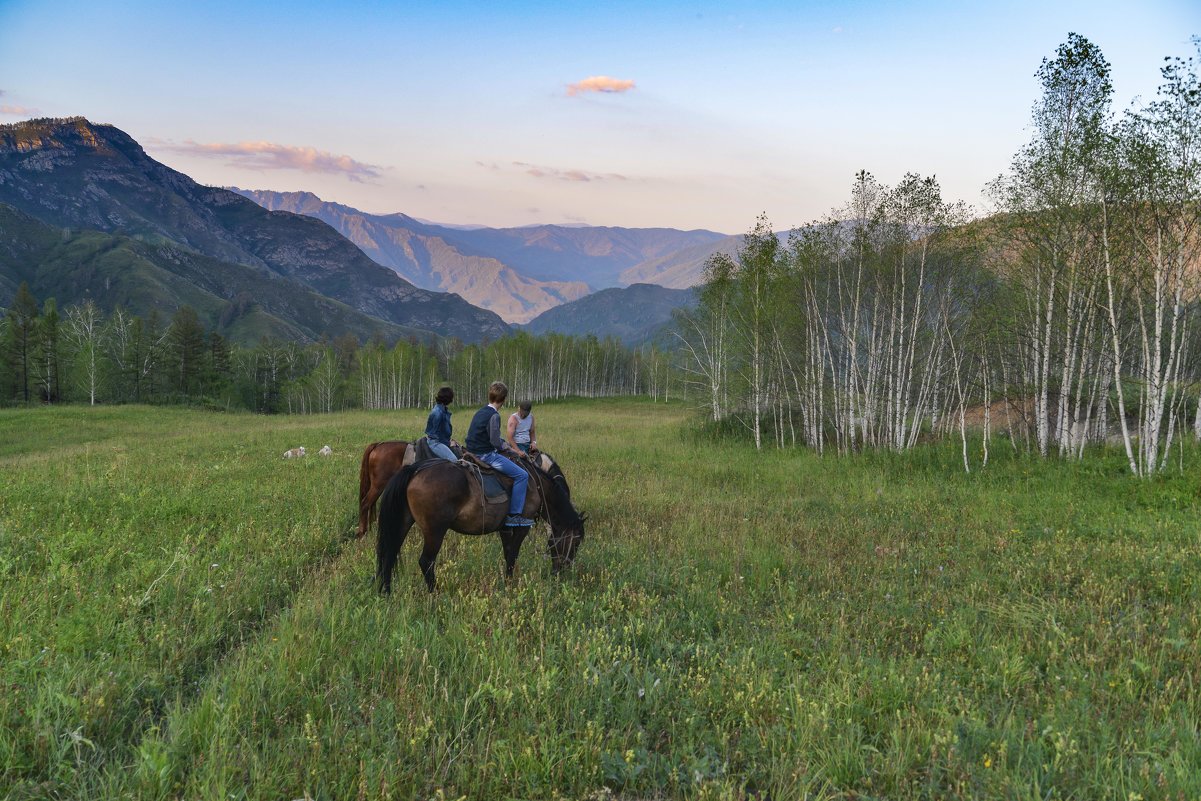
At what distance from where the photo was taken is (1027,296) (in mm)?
17016

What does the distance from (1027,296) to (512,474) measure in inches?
736

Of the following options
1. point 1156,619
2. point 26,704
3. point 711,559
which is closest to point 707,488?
point 711,559

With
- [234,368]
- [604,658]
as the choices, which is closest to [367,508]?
[604,658]

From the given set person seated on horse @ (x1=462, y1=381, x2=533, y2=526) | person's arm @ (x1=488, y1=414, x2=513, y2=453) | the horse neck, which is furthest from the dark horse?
person's arm @ (x1=488, y1=414, x2=513, y2=453)

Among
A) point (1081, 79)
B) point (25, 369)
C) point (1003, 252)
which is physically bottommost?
point (25, 369)

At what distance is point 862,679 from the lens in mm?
4895

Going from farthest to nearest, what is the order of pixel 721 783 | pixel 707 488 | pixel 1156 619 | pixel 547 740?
pixel 707 488 < pixel 1156 619 < pixel 547 740 < pixel 721 783

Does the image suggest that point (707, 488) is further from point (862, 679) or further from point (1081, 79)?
point (1081, 79)

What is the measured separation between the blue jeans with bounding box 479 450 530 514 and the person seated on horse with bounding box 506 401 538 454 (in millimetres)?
1237

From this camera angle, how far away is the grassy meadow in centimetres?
371

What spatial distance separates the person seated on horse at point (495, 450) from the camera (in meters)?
7.52

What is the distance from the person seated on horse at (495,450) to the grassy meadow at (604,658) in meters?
1.05

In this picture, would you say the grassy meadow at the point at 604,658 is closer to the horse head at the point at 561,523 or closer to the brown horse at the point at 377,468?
the horse head at the point at 561,523

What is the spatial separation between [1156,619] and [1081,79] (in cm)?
1633
